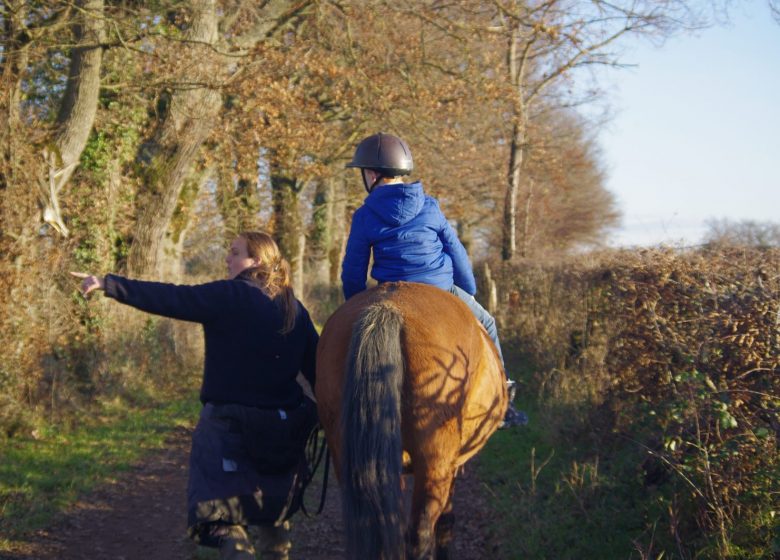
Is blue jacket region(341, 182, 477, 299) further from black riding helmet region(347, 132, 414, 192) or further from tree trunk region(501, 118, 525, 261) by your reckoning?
tree trunk region(501, 118, 525, 261)

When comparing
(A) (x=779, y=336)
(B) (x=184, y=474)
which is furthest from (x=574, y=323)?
(A) (x=779, y=336)

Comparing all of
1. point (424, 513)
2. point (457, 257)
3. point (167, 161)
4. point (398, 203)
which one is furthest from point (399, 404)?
point (167, 161)

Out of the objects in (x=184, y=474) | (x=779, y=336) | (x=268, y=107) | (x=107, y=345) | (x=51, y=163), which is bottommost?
(x=184, y=474)

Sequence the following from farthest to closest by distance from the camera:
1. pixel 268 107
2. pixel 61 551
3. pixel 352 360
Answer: pixel 268 107
pixel 61 551
pixel 352 360

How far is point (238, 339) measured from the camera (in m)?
4.21

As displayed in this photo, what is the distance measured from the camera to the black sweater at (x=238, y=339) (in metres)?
4.09

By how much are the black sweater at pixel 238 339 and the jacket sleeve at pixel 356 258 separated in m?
0.90

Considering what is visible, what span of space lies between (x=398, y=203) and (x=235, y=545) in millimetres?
2198

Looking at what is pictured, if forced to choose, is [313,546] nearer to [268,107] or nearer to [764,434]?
[764,434]

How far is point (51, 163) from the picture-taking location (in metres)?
8.97

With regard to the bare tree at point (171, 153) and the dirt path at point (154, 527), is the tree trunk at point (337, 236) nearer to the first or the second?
the bare tree at point (171, 153)

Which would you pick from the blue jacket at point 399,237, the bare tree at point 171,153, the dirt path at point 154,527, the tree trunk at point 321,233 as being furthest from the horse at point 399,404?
the tree trunk at point 321,233

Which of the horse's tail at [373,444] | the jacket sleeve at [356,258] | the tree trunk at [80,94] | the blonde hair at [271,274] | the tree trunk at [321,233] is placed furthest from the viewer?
the tree trunk at [321,233]

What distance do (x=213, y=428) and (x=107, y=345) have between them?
7.47 m
